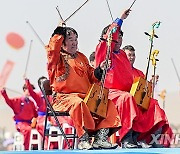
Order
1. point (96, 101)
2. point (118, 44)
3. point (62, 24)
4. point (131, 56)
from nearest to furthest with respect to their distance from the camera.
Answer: point (96, 101) → point (62, 24) → point (118, 44) → point (131, 56)

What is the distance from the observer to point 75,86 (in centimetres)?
364

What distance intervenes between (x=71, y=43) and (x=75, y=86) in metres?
0.29

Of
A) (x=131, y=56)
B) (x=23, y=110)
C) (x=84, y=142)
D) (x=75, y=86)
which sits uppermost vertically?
(x=131, y=56)

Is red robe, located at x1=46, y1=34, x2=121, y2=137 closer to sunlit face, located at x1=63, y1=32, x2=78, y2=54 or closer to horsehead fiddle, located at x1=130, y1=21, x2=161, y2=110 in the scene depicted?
sunlit face, located at x1=63, y1=32, x2=78, y2=54

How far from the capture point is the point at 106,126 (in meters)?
3.53

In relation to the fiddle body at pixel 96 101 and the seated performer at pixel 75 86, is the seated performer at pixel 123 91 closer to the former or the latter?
the seated performer at pixel 75 86

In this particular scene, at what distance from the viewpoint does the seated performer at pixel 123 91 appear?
3908 mm

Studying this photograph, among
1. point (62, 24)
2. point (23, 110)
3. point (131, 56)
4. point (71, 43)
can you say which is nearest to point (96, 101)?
point (71, 43)

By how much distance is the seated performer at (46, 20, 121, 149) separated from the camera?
3.43m

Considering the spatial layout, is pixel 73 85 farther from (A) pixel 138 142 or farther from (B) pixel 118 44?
(A) pixel 138 142

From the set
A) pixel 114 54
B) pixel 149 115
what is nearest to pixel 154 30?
pixel 114 54

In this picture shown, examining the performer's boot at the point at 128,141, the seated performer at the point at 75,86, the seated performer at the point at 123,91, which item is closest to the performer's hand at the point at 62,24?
the seated performer at the point at 75,86

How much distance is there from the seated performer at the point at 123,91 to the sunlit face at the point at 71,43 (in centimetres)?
25

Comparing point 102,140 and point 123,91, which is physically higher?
point 123,91
